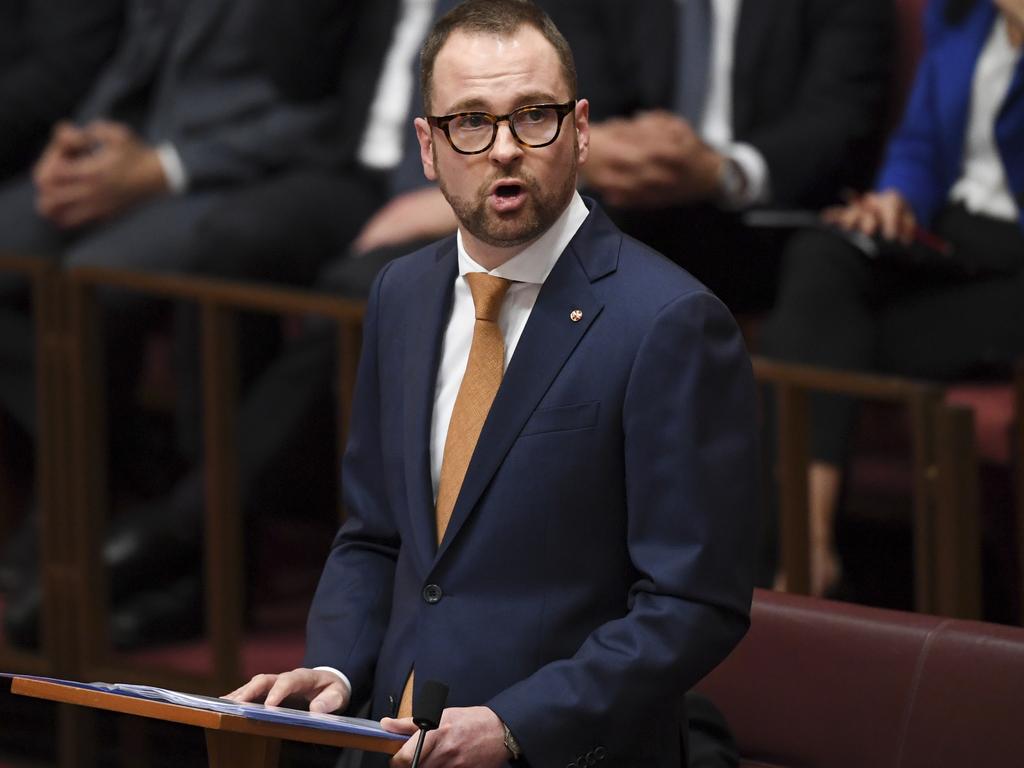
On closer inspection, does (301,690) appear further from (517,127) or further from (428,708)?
(517,127)

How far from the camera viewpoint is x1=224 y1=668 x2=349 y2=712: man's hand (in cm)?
142

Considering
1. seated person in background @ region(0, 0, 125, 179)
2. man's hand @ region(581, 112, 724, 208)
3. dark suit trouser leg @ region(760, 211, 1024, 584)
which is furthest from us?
seated person in background @ region(0, 0, 125, 179)

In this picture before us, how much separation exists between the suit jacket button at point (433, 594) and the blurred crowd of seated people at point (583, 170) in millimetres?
1173

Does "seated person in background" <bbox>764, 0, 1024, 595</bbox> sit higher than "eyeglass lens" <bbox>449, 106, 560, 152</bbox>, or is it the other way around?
"eyeglass lens" <bbox>449, 106, 560, 152</bbox>

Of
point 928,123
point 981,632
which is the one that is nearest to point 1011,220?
point 928,123

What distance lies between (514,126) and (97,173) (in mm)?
2057

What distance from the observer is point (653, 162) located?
9.30 ft

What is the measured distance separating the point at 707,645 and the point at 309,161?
2.08 metres

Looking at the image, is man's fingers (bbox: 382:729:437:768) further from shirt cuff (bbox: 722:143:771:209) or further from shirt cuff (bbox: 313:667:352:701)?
shirt cuff (bbox: 722:143:771:209)

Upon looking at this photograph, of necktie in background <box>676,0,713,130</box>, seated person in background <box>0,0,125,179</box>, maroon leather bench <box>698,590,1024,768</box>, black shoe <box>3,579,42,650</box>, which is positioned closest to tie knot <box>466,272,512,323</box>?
maroon leather bench <box>698,590,1024,768</box>

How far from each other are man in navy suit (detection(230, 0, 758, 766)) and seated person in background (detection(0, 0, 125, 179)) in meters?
2.30

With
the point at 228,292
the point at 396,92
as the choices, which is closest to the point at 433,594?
the point at 228,292

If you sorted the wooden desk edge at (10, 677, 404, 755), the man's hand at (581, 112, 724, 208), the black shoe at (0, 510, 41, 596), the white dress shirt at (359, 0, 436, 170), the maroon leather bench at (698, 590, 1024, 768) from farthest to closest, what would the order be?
the white dress shirt at (359, 0, 436, 170) → the black shoe at (0, 510, 41, 596) → the man's hand at (581, 112, 724, 208) → the maroon leather bench at (698, 590, 1024, 768) → the wooden desk edge at (10, 677, 404, 755)

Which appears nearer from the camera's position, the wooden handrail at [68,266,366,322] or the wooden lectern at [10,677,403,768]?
the wooden lectern at [10,677,403,768]
